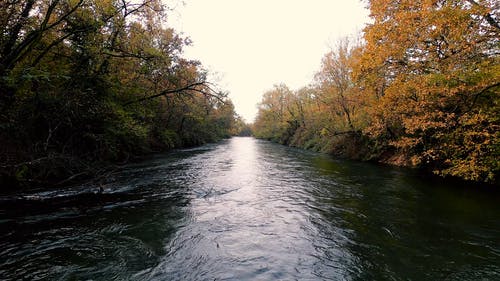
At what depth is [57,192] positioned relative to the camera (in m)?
9.42

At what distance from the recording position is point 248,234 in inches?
255

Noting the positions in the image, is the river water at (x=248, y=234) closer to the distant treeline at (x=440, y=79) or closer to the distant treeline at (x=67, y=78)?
the distant treeline at (x=67, y=78)

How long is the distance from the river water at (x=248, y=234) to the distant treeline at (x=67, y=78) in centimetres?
153

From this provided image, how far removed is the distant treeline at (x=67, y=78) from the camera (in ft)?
27.8

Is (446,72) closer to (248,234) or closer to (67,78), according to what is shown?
(248,234)

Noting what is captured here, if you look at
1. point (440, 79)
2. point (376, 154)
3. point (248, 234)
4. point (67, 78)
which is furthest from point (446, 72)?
point (67, 78)

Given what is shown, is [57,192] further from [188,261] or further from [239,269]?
[239,269]

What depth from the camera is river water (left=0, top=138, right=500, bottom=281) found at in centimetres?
480

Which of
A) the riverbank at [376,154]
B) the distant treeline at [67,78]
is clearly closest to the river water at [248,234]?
the distant treeline at [67,78]

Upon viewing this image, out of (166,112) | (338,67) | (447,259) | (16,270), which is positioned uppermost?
(338,67)

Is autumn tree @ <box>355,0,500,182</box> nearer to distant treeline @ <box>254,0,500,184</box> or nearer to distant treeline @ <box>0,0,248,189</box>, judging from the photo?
distant treeline @ <box>254,0,500,184</box>

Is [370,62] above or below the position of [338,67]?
below

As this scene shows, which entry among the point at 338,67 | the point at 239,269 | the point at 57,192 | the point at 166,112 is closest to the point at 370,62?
the point at 338,67

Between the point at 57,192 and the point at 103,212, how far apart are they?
3214mm
